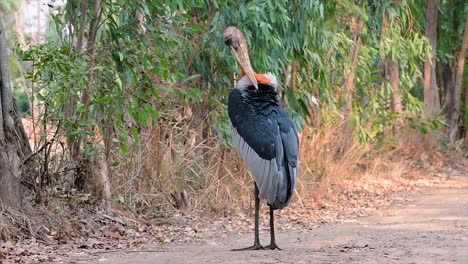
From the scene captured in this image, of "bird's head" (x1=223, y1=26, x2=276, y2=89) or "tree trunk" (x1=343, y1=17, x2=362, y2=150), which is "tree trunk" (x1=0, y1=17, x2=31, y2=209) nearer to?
"bird's head" (x1=223, y1=26, x2=276, y2=89)

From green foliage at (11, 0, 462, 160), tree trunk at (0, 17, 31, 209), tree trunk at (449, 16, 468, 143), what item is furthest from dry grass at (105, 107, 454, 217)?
tree trunk at (449, 16, 468, 143)

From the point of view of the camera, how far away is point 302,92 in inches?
504

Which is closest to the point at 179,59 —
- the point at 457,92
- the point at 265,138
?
the point at 265,138

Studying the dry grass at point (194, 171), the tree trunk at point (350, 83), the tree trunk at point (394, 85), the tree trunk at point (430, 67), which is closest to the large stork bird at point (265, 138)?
the dry grass at point (194, 171)

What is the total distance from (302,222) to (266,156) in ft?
10.3

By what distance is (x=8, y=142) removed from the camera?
29.8 ft

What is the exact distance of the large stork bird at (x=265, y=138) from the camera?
320 inches

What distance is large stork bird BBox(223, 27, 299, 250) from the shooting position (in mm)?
8125

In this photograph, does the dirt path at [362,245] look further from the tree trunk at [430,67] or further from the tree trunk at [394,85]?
the tree trunk at [430,67]

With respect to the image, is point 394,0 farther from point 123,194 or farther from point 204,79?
point 123,194

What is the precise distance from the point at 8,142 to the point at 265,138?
2739 millimetres

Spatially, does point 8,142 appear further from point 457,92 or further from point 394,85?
point 457,92

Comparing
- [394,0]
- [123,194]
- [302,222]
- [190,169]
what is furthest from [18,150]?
[394,0]

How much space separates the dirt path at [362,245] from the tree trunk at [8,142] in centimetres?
137
